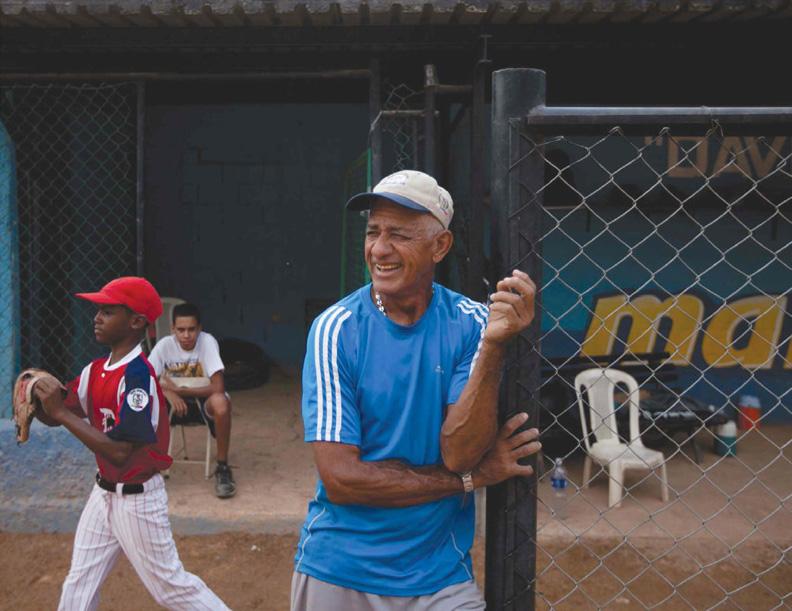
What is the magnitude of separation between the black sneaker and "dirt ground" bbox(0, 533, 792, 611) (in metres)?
0.38

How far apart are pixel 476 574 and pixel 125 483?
7.22 feet

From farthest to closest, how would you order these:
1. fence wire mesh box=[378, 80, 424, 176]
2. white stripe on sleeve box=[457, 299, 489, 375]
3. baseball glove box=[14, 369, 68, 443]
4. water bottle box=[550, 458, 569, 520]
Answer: water bottle box=[550, 458, 569, 520]
fence wire mesh box=[378, 80, 424, 176]
baseball glove box=[14, 369, 68, 443]
white stripe on sleeve box=[457, 299, 489, 375]

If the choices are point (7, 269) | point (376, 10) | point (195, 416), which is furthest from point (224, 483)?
point (376, 10)

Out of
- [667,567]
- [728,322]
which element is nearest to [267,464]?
[667,567]

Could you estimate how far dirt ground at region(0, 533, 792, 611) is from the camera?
3.82 metres

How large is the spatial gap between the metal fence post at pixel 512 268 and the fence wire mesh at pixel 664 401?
1.77m

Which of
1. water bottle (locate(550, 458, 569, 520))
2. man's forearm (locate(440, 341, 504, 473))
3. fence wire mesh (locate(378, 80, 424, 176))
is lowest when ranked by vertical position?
water bottle (locate(550, 458, 569, 520))

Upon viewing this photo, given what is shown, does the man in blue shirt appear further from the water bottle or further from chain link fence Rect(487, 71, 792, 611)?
the water bottle

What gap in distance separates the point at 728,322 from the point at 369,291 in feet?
21.7

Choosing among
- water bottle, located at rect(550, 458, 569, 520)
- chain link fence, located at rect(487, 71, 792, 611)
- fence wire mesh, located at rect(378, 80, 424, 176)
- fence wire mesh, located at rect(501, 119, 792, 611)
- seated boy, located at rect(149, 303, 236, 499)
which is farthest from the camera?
seated boy, located at rect(149, 303, 236, 499)

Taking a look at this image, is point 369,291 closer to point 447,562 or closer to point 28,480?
point 447,562

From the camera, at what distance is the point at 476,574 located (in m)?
4.05

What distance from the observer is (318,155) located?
8602 mm

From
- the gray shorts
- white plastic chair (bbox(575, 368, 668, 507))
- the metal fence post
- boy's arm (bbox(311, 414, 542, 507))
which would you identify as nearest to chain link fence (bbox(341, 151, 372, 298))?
white plastic chair (bbox(575, 368, 668, 507))
